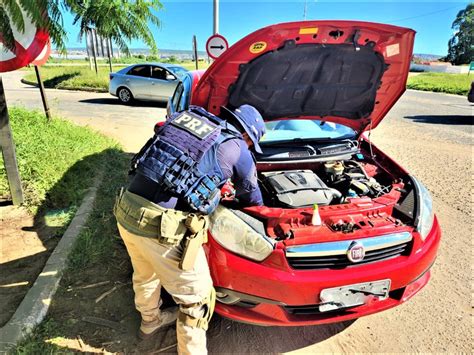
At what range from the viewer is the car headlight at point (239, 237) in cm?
204

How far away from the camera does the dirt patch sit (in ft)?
8.70

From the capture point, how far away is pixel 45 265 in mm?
2898

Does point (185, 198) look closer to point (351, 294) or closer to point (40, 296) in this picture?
point (351, 294)

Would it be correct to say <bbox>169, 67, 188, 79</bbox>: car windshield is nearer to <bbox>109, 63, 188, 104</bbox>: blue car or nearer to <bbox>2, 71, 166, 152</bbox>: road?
<bbox>109, 63, 188, 104</bbox>: blue car

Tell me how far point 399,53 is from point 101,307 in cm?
296

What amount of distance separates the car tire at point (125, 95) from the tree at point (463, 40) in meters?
62.2

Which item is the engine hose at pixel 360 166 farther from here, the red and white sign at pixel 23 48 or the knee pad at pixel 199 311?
the red and white sign at pixel 23 48

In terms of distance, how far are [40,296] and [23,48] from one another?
2115 millimetres

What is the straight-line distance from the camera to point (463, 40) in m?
59.3

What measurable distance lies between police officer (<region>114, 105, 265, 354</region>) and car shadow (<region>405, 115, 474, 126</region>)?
9.69 m

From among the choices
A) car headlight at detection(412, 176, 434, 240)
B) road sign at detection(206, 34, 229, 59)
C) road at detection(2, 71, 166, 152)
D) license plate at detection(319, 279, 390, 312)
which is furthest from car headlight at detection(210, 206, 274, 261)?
road sign at detection(206, 34, 229, 59)

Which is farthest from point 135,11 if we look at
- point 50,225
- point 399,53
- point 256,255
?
point 256,255

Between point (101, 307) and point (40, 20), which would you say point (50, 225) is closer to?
point (101, 307)

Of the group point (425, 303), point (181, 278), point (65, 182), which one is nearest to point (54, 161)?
point (65, 182)
